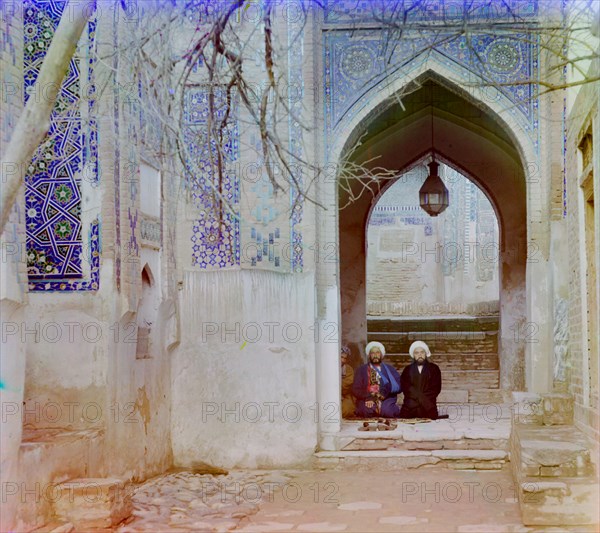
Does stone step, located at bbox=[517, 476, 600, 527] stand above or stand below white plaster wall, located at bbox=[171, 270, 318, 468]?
below

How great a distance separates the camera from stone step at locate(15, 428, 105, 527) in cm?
660

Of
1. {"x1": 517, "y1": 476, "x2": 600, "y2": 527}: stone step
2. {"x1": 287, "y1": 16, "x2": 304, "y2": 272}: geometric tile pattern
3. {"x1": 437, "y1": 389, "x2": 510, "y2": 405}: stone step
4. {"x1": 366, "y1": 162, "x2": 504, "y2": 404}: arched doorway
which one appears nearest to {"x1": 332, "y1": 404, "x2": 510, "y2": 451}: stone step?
{"x1": 287, "y1": 16, "x2": 304, "y2": 272}: geometric tile pattern

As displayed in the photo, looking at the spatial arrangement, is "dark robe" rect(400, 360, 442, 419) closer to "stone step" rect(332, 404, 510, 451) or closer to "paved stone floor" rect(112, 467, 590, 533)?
"stone step" rect(332, 404, 510, 451)

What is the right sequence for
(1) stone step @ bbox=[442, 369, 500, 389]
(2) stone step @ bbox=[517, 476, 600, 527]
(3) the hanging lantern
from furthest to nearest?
(1) stone step @ bbox=[442, 369, 500, 389] < (3) the hanging lantern < (2) stone step @ bbox=[517, 476, 600, 527]

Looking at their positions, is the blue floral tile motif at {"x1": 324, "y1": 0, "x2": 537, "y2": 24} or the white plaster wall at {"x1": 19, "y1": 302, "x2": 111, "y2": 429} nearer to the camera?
the white plaster wall at {"x1": 19, "y1": 302, "x2": 111, "y2": 429}

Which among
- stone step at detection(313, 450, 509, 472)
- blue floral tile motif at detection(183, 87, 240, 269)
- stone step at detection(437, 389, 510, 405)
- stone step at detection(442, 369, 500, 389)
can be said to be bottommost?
stone step at detection(313, 450, 509, 472)

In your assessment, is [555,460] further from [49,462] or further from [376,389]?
[376,389]

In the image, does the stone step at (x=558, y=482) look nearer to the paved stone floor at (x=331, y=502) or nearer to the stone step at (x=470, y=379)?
the paved stone floor at (x=331, y=502)

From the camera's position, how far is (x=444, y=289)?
25.7 meters

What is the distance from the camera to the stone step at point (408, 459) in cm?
967

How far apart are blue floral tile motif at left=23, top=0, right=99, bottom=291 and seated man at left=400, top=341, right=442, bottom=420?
15.2 feet

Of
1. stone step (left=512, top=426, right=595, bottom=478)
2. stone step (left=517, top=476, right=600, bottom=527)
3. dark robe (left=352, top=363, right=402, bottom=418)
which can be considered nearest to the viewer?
stone step (left=517, top=476, right=600, bottom=527)

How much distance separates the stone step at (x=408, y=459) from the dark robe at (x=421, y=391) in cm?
154

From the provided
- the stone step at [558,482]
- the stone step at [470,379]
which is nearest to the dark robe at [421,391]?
the stone step at [558,482]
